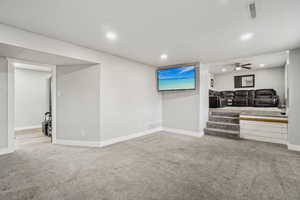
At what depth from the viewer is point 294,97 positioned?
331 centimetres

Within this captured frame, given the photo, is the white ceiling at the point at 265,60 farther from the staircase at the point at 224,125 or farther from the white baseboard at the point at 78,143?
the white baseboard at the point at 78,143

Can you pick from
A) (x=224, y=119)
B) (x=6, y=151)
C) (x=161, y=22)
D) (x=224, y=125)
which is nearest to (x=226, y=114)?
(x=224, y=119)

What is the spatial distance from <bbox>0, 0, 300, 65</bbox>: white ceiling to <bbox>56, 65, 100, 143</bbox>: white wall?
84 cm

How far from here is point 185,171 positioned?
7.63 feet

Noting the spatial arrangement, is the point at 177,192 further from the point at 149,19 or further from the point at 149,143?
the point at 149,19

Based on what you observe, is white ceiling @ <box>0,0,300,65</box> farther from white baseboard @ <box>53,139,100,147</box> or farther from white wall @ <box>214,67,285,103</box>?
Result: white wall @ <box>214,67,285,103</box>

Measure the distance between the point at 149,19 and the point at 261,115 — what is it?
159 inches

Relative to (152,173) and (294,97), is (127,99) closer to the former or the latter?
(152,173)

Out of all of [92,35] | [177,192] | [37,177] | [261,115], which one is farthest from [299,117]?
[37,177]

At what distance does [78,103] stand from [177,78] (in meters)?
3.11

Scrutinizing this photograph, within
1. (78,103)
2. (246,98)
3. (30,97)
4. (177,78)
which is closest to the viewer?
(78,103)

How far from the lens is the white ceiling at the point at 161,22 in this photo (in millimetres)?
1778

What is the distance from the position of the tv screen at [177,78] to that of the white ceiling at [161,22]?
4.14ft

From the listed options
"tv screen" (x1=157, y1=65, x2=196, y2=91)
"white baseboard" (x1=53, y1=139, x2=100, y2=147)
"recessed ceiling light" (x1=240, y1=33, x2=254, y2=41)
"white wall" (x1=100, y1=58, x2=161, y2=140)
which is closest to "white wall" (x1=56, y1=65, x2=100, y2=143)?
"white baseboard" (x1=53, y1=139, x2=100, y2=147)
